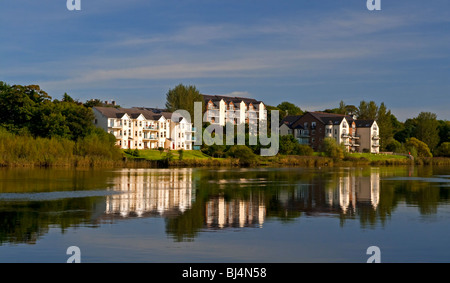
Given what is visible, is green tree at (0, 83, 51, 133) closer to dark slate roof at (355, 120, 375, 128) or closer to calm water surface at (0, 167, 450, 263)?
calm water surface at (0, 167, 450, 263)

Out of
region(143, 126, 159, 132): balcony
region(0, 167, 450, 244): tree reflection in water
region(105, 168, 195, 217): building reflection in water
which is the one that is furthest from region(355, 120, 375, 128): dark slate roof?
region(105, 168, 195, 217): building reflection in water

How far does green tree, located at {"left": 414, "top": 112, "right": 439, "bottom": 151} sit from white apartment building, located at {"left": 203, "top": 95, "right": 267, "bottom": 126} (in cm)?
4512

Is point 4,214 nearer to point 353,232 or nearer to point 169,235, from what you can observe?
point 169,235

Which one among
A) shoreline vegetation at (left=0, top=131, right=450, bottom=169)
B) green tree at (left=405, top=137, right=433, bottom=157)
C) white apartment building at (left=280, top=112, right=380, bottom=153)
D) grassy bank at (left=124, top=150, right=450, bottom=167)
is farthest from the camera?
white apartment building at (left=280, top=112, right=380, bottom=153)

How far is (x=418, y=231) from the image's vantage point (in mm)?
20031

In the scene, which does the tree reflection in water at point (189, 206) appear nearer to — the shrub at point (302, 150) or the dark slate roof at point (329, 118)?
the shrub at point (302, 150)

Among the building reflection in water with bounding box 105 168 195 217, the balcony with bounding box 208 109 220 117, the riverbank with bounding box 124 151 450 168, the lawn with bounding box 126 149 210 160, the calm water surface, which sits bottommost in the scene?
the calm water surface

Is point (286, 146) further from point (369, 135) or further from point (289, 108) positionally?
point (289, 108)

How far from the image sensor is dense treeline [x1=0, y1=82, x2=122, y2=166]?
239 feet

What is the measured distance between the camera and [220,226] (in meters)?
20.9

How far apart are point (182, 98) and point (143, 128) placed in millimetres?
24056

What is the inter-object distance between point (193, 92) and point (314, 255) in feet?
432

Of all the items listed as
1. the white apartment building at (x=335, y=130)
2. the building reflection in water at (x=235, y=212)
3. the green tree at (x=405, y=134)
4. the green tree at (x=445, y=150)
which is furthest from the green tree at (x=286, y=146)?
the building reflection in water at (x=235, y=212)
